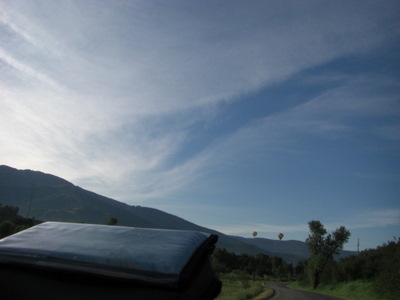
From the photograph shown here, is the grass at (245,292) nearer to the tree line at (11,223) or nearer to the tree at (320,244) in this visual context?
the tree at (320,244)

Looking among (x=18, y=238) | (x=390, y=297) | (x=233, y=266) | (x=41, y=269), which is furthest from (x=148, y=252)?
(x=233, y=266)

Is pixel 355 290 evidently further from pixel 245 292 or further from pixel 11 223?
pixel 11 223

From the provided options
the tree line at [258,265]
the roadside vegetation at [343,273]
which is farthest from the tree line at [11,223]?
the tree line at [258,265]

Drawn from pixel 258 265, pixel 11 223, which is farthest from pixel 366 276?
pixel 258 265

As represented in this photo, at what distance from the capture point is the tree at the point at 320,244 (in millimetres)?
59500

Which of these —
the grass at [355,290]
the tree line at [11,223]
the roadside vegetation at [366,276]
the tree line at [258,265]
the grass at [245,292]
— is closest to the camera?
the grass at [245,292]

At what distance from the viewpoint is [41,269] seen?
2078 mm

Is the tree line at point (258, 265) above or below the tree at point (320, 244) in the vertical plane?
below

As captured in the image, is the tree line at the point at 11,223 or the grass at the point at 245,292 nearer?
the grass at the point at 245,292

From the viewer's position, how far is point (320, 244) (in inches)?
Result: 2381

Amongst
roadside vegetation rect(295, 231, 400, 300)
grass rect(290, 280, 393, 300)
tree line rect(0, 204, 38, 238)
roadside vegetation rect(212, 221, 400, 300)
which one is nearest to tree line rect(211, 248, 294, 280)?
roadside vegetation rect(212, 221, 400, 300)

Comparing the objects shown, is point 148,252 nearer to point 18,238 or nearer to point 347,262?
point 18,238

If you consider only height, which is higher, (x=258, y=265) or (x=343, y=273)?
(x=343, y=273)

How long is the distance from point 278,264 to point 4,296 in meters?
168
